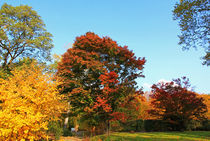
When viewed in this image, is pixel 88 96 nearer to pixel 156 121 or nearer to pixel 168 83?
pixel 168 83

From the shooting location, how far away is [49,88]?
6.25 metres

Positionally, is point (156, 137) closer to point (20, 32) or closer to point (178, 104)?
point (178, 104)

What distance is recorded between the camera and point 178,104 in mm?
11703

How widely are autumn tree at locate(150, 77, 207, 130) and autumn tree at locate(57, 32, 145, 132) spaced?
3.80 m

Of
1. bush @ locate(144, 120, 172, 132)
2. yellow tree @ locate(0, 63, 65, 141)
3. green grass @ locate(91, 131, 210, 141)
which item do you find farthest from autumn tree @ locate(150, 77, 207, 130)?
yellow tree @ locate(0, 63, 65, 141)

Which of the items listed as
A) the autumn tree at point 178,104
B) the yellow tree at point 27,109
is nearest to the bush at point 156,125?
the autumn tree at point 178,104

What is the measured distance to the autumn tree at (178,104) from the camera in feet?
37.6

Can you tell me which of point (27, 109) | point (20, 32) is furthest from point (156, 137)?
point (20, 32)

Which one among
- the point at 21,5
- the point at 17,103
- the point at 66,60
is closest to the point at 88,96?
the point at 66,60

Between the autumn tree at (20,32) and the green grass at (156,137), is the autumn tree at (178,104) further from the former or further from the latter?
the autumn tree at (20,32)

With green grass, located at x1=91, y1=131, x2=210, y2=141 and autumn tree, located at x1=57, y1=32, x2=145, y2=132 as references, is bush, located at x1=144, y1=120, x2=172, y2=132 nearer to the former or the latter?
green grass, located at x1=91, y1=131, x2=210, y2=141

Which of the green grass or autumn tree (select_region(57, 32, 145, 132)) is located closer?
the green grass

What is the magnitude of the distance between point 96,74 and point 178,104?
7.24 meters

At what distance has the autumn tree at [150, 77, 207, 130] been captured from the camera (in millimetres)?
11447
